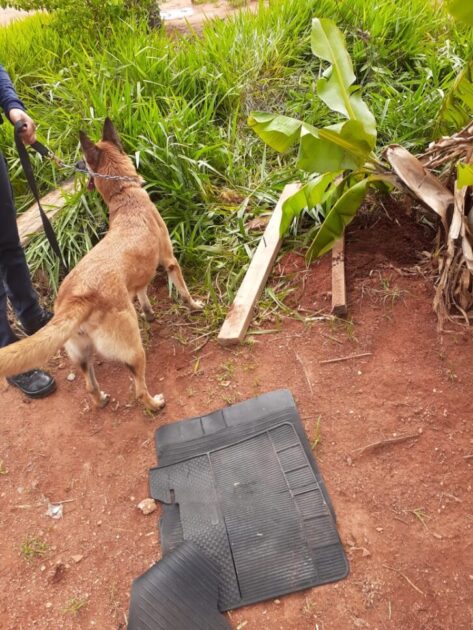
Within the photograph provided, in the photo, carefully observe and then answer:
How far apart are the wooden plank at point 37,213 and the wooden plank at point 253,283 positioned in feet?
5.84

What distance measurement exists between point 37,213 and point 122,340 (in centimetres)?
215

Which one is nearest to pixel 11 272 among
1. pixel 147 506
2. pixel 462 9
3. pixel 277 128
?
pixel 147 506

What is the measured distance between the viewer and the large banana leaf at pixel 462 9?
92.9 inches

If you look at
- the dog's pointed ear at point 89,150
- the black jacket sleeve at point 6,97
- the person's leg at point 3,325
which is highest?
the black jacket sleeve at point 6,97

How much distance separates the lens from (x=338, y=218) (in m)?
3.24

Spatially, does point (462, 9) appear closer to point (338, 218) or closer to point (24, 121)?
point (338, 218)

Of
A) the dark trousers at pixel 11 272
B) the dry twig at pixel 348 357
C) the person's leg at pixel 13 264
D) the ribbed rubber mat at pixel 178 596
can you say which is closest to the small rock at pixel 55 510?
the ribbed rubber mat at pixel 178 596

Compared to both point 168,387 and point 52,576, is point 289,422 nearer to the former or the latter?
point 168,387

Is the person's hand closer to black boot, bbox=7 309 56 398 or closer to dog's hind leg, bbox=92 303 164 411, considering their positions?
dog's hind leg, bbox=92 303 164 411

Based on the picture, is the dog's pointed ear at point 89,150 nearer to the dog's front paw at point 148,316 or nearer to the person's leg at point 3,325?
the person's leg at point 3,325

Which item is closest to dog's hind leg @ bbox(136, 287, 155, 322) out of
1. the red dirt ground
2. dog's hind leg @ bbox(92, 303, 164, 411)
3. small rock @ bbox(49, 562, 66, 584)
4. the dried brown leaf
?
the red dirt ground

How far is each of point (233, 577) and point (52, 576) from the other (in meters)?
0.89

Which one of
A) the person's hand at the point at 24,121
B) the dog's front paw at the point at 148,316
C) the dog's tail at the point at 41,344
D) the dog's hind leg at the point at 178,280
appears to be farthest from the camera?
the dog's front paw at the point at 148,316

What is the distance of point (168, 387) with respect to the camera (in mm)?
3102
